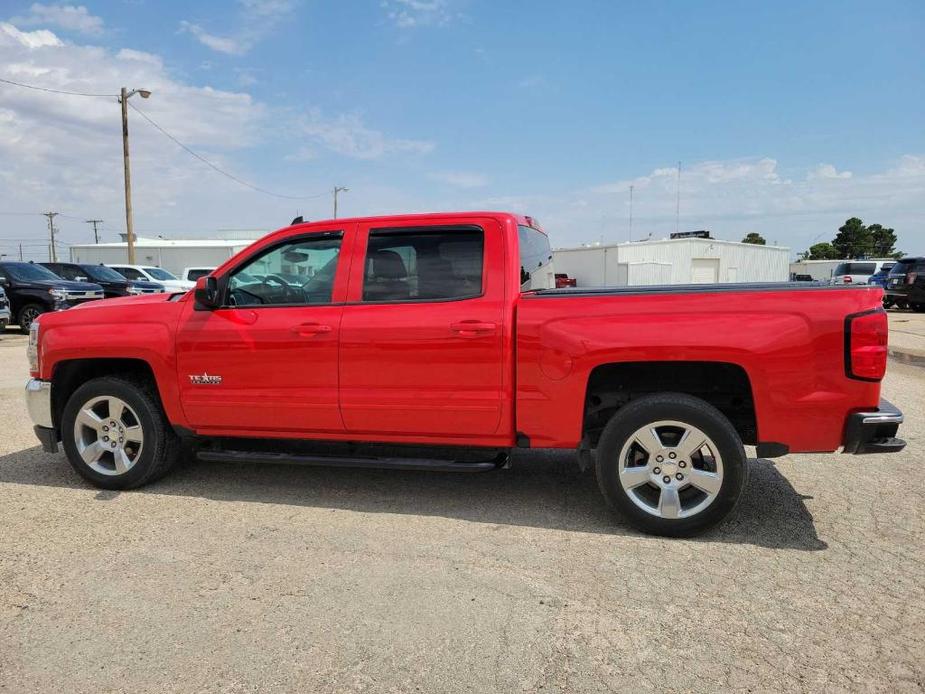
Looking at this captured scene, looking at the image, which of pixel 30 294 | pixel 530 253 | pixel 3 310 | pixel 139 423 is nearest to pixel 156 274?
pixel 30 294

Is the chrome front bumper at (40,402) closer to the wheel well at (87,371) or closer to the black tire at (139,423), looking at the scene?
the wheel well at (87,371)

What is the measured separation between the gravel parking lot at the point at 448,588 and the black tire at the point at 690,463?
126 mm

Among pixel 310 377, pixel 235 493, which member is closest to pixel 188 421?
pixel 235 493

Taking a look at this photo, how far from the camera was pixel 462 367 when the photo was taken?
404cm

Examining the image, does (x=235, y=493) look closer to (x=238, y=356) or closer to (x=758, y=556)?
(x=238, y=356)

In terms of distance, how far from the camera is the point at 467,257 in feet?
13.8

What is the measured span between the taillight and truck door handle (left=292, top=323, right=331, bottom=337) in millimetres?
2992

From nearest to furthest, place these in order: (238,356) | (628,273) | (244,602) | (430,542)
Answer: (244,602) < (430,542) < (238,356) < (628,273)

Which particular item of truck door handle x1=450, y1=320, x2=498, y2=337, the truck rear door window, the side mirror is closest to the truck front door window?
the side mirror

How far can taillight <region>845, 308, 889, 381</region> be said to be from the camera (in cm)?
348

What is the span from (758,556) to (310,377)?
9.31ft

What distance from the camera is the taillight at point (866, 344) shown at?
348 cm

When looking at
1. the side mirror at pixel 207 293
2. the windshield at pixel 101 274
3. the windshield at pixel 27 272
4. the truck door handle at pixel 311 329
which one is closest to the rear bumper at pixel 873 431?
the truck door handle at pixel 311 329

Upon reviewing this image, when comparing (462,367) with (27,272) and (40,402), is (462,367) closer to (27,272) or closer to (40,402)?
(40,402)
